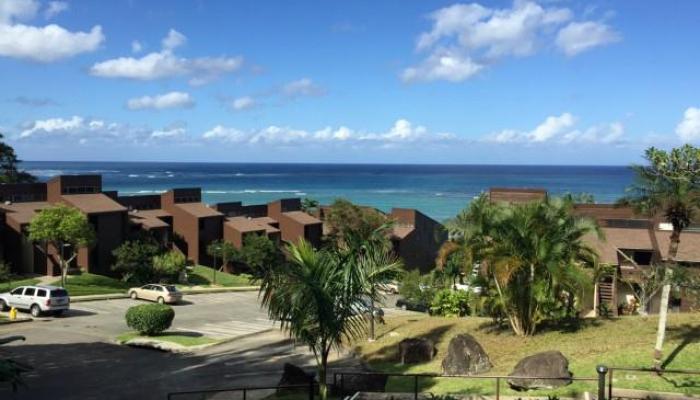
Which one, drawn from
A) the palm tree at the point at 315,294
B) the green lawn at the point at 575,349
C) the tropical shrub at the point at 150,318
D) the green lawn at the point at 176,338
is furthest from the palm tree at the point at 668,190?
the tropical shrub at the point at 150,318

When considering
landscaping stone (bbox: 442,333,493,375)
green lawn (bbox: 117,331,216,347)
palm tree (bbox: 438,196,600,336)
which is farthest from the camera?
green lawn (bbox: 117,331,216,347)

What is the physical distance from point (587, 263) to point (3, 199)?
142ft

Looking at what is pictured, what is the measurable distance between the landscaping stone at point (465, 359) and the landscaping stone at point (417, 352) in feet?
8.28

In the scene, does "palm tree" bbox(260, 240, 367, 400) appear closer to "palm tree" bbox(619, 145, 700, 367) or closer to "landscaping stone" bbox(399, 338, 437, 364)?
"palm tree" bbox(619, 145, 700, 367)

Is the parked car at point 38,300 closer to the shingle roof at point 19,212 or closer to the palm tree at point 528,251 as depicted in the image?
the shingle roof at point 19,212

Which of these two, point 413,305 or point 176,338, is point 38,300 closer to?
point 176,338

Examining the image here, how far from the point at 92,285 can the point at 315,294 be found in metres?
35.5

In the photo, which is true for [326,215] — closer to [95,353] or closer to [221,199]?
[95,353]

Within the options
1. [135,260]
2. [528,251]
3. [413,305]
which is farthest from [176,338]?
[135,260]

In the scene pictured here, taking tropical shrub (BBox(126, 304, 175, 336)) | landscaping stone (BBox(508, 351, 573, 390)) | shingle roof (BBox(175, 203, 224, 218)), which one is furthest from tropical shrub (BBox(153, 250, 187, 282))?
landscaping stone (BBox(508, 351, 573, 390))

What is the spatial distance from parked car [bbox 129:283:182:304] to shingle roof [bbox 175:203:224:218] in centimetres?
1653

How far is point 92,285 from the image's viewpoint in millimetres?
42812

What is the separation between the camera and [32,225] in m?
41.1

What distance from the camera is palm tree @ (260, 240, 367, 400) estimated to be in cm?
1196
